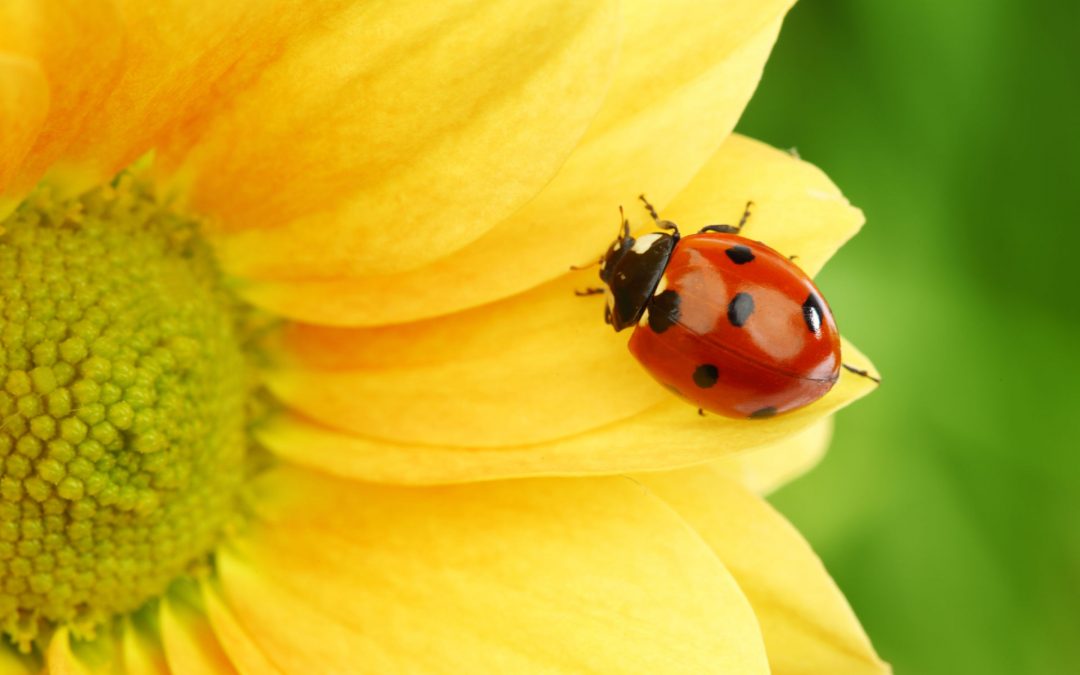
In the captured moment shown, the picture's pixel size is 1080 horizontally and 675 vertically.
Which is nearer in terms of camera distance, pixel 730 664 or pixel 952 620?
pixel 730 664

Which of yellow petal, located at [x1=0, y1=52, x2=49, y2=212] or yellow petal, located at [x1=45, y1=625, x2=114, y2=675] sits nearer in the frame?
yellow petal, located at [x1=0, y1=52, x2=49, y2=212]

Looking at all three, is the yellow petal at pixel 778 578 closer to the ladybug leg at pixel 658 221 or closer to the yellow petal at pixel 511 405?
the yellow petal at pixel 511 405

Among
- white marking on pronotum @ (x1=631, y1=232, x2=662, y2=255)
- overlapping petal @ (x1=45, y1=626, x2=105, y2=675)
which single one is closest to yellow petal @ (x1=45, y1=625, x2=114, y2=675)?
overlapping petal @ (x1=45, y1=626, x2=105, y2=675)

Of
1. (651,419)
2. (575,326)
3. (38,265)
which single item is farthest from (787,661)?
(38,265)

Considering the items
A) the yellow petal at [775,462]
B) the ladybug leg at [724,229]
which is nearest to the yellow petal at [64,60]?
the ladybug leg at [724,229]

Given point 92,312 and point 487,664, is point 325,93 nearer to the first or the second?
point 92,312

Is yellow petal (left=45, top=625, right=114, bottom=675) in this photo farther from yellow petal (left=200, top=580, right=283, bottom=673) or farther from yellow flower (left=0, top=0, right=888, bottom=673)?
yellow petal (left=200, top=580, right=283, bottom=673)

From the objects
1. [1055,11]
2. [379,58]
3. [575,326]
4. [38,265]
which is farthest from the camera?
[1055,11]
